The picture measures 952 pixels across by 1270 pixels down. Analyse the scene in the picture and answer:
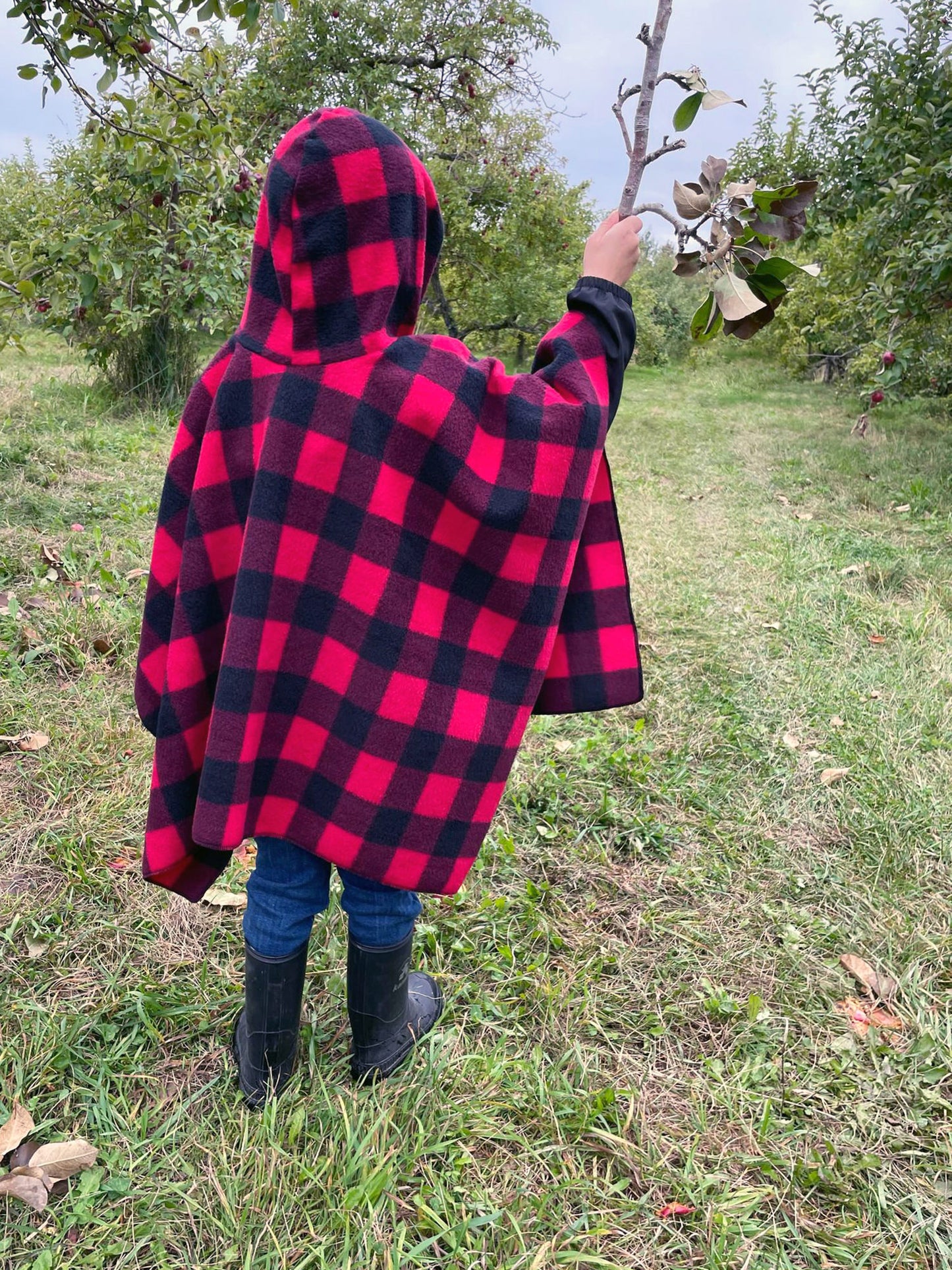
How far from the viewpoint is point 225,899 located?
6.98ft

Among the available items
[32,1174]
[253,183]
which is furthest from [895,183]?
[32,1174]

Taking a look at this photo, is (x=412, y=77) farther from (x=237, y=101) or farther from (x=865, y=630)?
(x=865, y=630)

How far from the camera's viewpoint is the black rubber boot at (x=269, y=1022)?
1547mm

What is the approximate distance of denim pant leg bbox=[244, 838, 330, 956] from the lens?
4.91 feet

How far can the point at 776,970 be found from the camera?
2062mm

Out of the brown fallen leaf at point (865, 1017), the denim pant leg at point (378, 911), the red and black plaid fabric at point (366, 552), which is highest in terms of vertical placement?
the red and black plaid fabric at point (366, 552)

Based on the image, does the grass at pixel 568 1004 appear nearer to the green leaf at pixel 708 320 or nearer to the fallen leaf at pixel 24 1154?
the fallen leaf at pixel 24 1154

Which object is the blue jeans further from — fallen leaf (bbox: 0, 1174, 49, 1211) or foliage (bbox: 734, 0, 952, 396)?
foliage (bbox: 734, 0, 952, 396)

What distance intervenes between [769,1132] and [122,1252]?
3.96ft

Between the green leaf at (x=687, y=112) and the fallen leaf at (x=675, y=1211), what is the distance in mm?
1862

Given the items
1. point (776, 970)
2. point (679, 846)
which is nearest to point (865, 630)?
point (679, 846)

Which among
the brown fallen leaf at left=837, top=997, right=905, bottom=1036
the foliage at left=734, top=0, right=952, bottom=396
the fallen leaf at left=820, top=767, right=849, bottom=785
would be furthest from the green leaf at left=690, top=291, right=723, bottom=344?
the foliage at left=734, top=0, right=952, bottom=396

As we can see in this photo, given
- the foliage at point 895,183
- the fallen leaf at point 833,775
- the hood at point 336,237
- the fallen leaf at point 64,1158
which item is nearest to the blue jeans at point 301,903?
the fallen leaf at point 64,1158

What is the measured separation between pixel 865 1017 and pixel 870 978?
133mm
